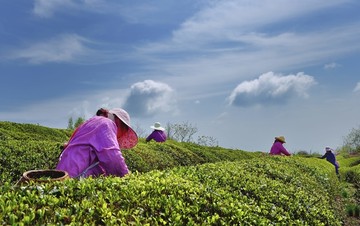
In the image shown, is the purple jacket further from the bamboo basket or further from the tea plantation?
the bamboo basket

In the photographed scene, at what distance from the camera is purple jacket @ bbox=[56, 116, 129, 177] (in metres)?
4.83

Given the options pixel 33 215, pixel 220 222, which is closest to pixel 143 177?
pixel 220 222

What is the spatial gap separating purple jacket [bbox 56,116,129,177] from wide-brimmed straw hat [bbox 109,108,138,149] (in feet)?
2.14

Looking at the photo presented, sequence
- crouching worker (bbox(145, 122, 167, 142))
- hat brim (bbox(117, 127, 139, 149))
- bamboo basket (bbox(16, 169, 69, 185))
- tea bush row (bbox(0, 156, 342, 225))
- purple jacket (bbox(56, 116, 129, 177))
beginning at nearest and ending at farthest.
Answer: tea bush row (bbox(0, 156, 342, 225))
bamboo basket (bbox(16, 169, 69, 185))
purple jacket (bbox(56, 116, 129, 177))
hat brim (bbox(117, 127, 139, 149))
crouching worker (bbox(145, 122, 167, 142))

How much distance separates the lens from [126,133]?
580 cm

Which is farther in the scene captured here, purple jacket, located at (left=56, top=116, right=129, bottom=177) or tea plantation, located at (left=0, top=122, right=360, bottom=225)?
purple jacket, located at (left=56, top=116, right=129, bottom=177)

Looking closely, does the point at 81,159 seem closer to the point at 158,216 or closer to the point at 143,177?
the point at 143,177

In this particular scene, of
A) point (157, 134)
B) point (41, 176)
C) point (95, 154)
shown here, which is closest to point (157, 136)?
point (157, 134)

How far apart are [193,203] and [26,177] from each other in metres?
1.72

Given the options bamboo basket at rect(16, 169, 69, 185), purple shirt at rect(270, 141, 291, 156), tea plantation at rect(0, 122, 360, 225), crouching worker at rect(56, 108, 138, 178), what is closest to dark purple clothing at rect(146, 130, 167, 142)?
purple shirt at rect(270, 141, 291, 156)

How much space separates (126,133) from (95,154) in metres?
0.96

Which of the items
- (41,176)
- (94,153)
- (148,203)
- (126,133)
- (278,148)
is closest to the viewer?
(148,203)

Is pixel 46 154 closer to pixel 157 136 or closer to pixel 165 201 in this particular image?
pixel 165 201

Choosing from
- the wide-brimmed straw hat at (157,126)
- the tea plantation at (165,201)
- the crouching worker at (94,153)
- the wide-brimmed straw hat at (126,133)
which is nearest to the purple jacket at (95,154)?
the crouching worker at (94,153)
